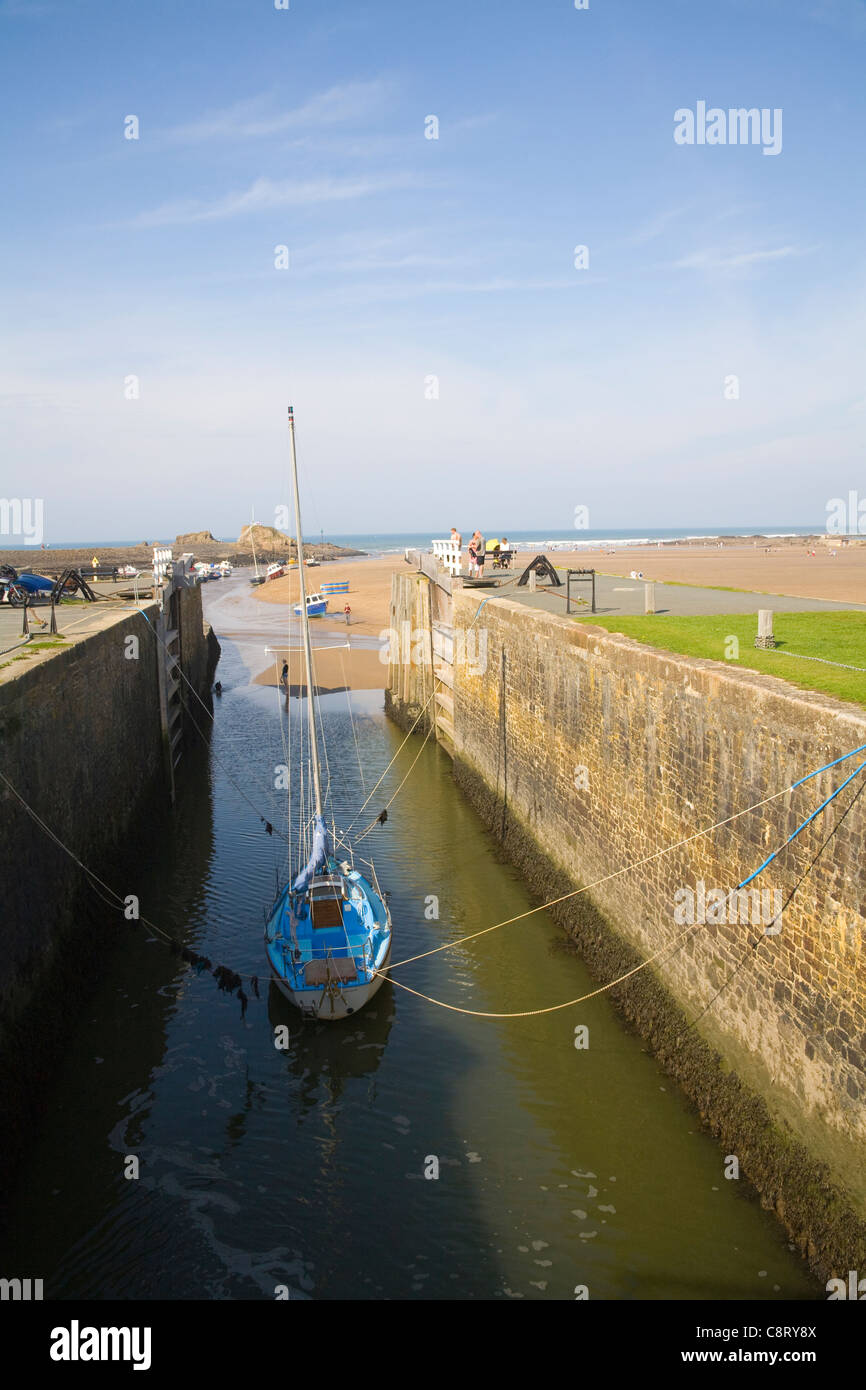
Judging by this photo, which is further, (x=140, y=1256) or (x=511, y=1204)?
(x=511, y=1204)

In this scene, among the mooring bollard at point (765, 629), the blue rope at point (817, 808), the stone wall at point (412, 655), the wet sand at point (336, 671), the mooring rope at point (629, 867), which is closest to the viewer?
the blue rope at point (817, 808)

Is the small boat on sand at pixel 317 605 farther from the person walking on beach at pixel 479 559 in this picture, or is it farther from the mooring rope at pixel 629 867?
the mooring rope at pixel 629 867

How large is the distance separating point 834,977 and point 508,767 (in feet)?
43.7

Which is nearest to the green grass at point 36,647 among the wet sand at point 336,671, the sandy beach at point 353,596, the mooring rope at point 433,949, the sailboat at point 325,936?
the mooring rope at point 433,949

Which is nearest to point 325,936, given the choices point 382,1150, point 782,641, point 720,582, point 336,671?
point 382,1150

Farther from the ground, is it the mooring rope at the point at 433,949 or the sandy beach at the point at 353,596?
the sandy beach at the point at 353,596

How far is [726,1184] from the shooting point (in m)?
9.83

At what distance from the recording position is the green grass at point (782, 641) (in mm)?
11658

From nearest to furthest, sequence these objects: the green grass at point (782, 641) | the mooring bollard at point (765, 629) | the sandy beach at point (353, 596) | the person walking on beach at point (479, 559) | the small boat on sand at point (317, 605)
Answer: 1. the green grass at point (782, 641)
2. the mooring bollard at point (765, 629)
3. the person walking on beach at point (479, 559)
4. the sandy beach at point (353, 596)
5. the small boat on sand at point (317, 605)

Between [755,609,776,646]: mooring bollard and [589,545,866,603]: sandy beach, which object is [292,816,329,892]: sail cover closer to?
[755,609,776,646]: mooring bollard

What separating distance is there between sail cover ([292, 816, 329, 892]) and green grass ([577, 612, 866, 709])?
→ 626 centimetres

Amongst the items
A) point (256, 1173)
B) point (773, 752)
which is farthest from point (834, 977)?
point (256, 1173)

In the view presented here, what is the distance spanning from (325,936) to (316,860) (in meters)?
1.72
